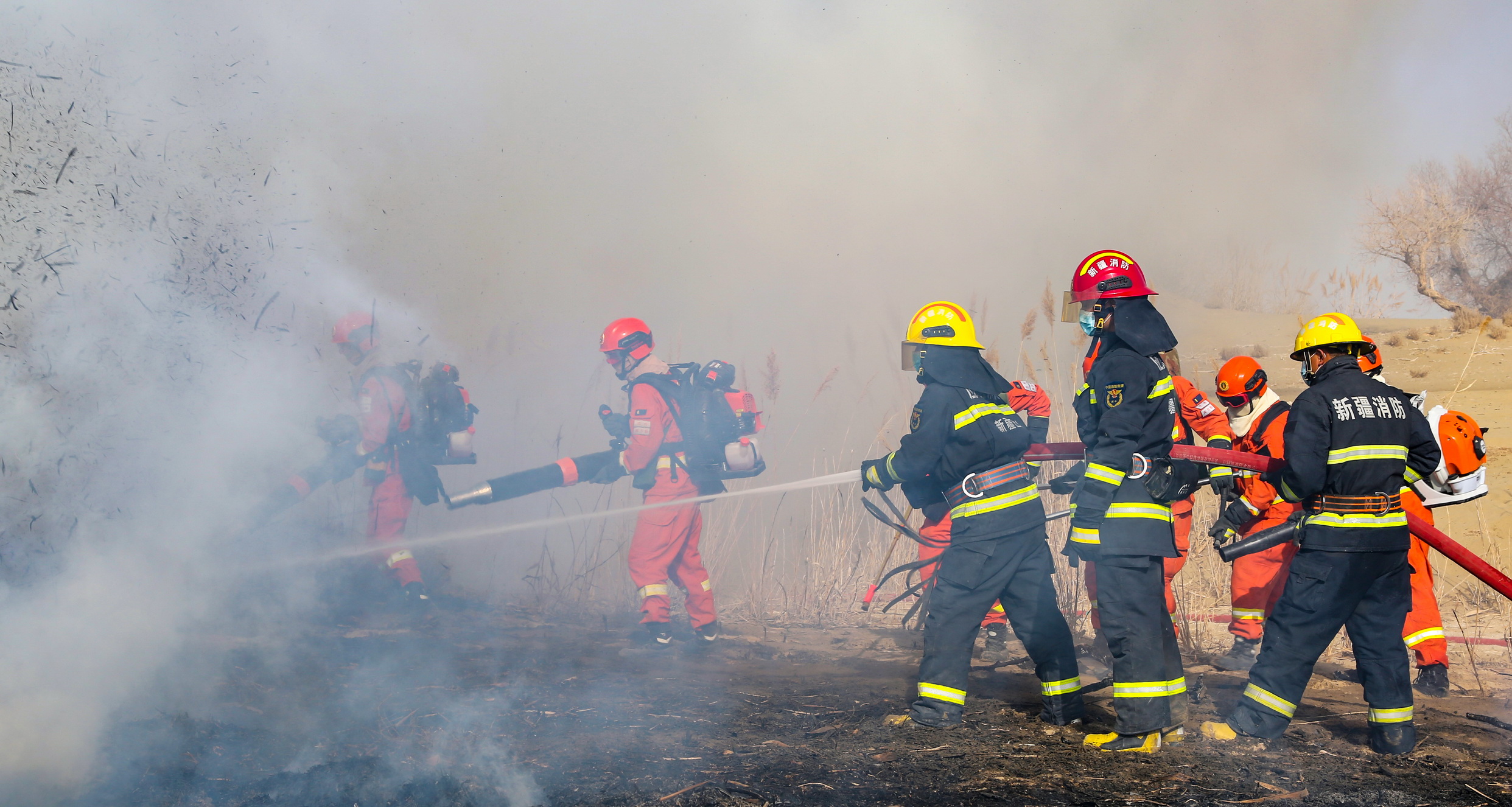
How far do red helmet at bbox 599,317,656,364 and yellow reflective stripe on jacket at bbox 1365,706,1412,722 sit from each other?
178 inches

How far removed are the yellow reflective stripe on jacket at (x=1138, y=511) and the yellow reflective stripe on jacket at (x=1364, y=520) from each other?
0.63 m

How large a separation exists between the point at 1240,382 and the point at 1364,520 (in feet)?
7.92

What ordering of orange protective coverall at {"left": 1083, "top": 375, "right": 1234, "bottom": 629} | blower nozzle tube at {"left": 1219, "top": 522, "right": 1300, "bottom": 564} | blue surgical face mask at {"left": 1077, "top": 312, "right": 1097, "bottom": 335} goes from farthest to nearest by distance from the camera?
orange protective coverall at {"left": 1083, "top": 375, "right": 1234, "bottom": 629} → blower nozzle tube at {"left": 1219, "top": 522, "right": 1300, "bottom": 564} → blue surgical face mask at {"left": 1077, "top": 312, "right": 1097, "bottom": 335}

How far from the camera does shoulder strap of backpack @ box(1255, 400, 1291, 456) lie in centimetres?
523

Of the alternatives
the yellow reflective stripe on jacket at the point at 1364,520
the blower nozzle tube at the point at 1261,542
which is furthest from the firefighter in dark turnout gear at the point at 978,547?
the yellow reflective stripe on jacket at the point at 1364,520

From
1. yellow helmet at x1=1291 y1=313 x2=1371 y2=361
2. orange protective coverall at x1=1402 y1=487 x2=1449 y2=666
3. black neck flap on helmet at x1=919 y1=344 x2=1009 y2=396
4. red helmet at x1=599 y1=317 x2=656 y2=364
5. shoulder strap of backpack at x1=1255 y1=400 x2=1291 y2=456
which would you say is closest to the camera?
yellow helmet at x1=1291 y1=313 x2=1371 y2=361

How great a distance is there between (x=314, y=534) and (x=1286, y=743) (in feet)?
22.1

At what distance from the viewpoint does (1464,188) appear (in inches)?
614

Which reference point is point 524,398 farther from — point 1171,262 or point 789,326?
point 1171,262

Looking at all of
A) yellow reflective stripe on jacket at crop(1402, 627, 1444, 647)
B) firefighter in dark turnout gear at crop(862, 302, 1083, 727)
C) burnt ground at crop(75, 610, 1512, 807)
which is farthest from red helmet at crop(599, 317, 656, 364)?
yellow reflective stripe on jacket at crop(1402, 627, 1444, 647)

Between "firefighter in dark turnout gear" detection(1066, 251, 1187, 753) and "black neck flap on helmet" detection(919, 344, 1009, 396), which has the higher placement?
"black neck flap on helmet" detection(919, 344, 1009, 396)

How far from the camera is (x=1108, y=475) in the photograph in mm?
3656

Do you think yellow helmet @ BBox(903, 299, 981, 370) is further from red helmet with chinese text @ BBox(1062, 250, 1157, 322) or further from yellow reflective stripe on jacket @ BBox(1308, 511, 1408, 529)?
yellow reflective stripe on jacket @ BBox(1308, 511, 1408, 529)

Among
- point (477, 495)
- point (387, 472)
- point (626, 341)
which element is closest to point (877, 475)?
point (626, 341)
